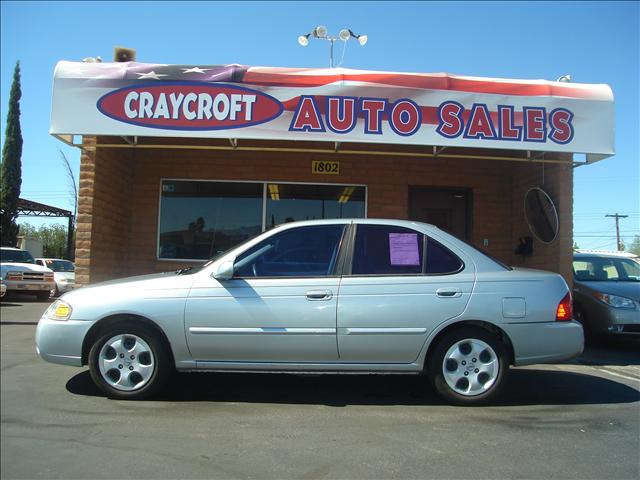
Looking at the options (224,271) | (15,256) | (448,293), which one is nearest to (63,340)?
(224,271)

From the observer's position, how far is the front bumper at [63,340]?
5055 millimetres

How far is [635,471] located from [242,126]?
603cm

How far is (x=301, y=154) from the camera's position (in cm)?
1077

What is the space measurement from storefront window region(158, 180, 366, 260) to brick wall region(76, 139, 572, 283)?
0.58 ft

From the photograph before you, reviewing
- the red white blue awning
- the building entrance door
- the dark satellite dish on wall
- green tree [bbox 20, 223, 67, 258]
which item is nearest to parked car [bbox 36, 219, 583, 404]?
the red white blue awning

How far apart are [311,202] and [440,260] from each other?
5823 mm

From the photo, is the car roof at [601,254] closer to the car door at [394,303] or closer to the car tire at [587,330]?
the car tire at [587,330]

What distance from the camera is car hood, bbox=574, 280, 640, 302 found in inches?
339

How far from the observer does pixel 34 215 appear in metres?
42.3

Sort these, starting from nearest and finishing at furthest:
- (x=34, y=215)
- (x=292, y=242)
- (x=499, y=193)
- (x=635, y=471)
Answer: (x=635, y=471)
(x=292, y=242)
(x=499, y=193)
(x=34, y=215)

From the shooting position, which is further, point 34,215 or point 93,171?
point 34,215

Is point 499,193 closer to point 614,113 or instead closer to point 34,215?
point 614,113

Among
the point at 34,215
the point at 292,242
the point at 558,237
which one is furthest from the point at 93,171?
the point at 34,215

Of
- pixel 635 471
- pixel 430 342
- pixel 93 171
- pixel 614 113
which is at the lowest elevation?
pixel 635 471
